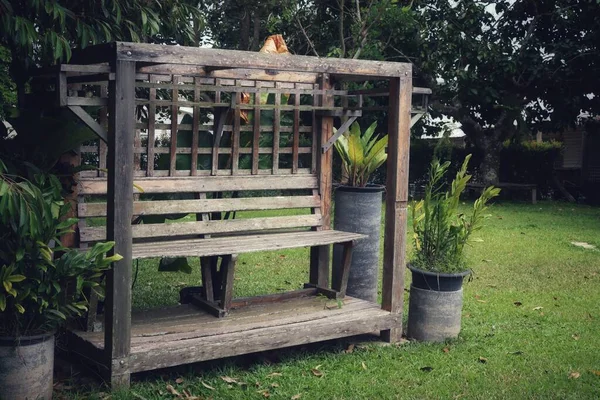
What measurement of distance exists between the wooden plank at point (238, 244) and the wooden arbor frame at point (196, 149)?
0.38m

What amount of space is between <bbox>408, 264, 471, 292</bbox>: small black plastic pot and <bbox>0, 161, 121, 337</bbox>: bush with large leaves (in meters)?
2.72

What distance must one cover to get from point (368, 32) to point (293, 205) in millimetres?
10989

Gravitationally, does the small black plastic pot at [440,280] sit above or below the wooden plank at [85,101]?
below

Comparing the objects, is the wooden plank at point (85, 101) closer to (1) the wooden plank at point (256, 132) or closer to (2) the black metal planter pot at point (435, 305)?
(1) the wooden plank at point (256, 132)

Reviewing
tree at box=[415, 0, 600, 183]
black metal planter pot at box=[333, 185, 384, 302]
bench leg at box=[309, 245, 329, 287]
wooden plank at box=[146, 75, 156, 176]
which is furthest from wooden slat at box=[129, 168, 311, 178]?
tree at box=[415, 0, 600, 183]

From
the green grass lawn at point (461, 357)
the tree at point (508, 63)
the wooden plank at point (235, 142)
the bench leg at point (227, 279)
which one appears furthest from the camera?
the tree at point (508, 63)

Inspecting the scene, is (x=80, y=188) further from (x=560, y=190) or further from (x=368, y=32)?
(x=560, y=190)

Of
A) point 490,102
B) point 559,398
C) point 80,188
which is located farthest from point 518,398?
point 490,102

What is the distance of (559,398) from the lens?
5.32 m

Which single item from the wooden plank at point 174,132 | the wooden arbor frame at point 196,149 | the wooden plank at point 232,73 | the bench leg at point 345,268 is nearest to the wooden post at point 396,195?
the wooden arbor frame at point 196,149

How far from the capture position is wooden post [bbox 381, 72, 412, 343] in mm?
6414

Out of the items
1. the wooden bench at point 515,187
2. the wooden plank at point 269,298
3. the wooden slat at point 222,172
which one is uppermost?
the wooden slat at point 222,172

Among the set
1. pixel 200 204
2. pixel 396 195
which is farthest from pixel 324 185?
pixel 200 204

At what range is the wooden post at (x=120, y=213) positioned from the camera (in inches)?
192
